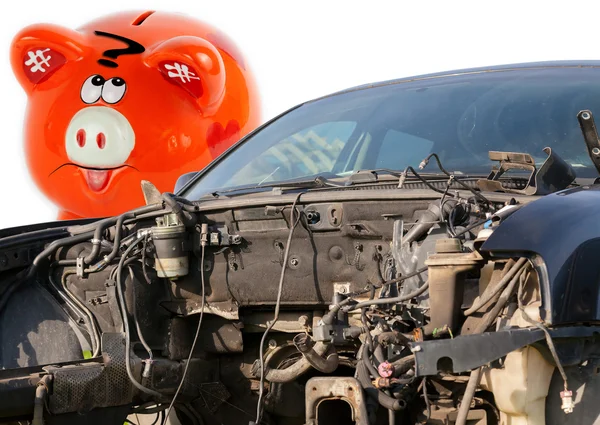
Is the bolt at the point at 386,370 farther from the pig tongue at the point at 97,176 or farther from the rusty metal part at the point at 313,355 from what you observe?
the pig tongue at the point at 97,176

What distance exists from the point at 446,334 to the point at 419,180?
0.91 metres

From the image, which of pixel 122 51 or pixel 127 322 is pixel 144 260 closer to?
pixel 127 322

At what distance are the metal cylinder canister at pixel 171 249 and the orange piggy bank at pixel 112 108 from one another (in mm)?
6225

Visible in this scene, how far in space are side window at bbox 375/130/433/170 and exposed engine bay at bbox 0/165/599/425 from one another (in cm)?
49

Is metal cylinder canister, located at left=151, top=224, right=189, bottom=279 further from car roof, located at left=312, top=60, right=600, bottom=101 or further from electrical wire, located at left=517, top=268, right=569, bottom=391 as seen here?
car roof, located at left=312, top=60, right=600, bottom=101

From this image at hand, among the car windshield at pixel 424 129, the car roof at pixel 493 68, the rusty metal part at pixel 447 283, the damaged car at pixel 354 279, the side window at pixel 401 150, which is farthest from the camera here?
the car roof at pixel 493 68

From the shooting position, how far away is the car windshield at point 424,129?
359 cm

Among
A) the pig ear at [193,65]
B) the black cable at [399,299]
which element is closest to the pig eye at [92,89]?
the pig ear at [193,65]

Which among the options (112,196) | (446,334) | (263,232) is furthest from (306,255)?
(112,196)

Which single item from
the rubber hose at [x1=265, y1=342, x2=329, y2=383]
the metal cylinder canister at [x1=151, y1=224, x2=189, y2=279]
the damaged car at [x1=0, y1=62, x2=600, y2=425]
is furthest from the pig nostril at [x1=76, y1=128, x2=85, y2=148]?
the rubber hose at [x1=265, y1=342, x2=329, y2=383]

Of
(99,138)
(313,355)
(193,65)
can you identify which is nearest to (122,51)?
(193,65)

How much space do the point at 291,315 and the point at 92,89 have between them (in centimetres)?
671

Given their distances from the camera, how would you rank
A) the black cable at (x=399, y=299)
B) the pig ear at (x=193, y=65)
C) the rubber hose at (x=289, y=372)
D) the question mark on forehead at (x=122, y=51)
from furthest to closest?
the question mark on forehead at (x=122, y=51)
the pig ear at (x=193, y=65)
the rubber hose at (x=289, y=372)
the black cable at (x=399, y=299)

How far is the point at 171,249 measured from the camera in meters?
3.42
